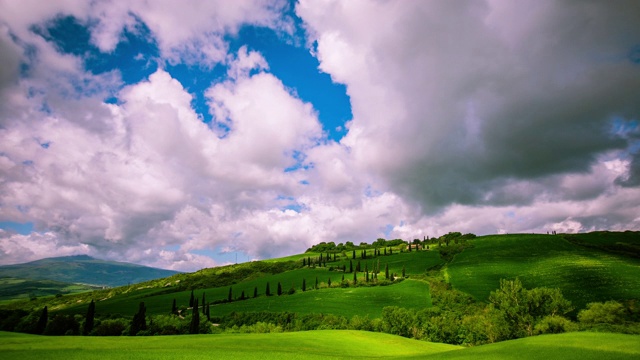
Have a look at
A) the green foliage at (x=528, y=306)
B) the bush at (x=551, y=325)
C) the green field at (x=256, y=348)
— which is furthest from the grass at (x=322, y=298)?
the green field at (x=256, y=348)

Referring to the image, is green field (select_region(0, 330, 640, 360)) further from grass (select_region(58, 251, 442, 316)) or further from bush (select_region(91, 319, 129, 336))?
grass (select_region(58, 251, 442, 316))

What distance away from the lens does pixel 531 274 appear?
145125mm

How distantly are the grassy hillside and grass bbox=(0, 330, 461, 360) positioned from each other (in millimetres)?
93964

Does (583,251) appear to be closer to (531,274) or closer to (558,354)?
(531,274)

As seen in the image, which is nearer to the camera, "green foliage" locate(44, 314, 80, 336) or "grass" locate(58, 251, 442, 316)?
"green foliage" locate(44, 314, 80, 336)

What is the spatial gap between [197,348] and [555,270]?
158 metres

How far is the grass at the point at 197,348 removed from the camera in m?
32.5

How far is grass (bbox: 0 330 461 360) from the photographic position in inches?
1280

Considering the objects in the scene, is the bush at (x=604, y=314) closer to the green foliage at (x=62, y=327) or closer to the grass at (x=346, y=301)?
the grass at (x=346, y=301)

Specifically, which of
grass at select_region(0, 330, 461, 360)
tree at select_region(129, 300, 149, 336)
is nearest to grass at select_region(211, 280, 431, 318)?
tree at select_region(129, 300, 149, 336)

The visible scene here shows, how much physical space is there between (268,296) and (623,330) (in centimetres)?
14557

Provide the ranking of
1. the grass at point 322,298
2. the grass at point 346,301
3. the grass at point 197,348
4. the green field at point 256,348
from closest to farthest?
the green field at point 256,348, the grass at point 197,348, the grass at point 346,301, the grass at point 322,298

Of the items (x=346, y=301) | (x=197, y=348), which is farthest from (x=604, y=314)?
(x=197, y=348)

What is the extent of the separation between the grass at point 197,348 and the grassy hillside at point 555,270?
308 feet
